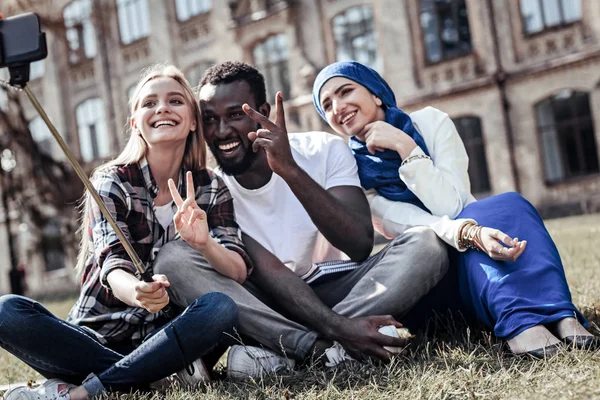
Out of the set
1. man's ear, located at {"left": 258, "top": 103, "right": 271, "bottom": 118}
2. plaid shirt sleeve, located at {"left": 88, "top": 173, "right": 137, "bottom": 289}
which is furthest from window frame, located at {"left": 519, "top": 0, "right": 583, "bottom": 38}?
plaid shirt sleeve, located at {"left": 88, "top": 173, "right": 137, "bottom": 289}

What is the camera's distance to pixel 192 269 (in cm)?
320

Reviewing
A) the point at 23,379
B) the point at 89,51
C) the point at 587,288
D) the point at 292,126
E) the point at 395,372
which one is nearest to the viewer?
the point at 395,372

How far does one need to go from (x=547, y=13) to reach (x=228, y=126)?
15.1 meters

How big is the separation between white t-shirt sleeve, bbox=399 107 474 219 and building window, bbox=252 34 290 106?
1708 centimetres

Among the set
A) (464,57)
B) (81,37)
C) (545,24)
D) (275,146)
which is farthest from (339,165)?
(81,37)

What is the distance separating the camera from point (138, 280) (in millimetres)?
2984

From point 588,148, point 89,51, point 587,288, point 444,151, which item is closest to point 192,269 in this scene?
point 444,151

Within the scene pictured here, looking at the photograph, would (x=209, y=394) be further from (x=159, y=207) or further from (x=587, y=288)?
(x=587, y=288)

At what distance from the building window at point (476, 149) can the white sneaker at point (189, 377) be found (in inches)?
612

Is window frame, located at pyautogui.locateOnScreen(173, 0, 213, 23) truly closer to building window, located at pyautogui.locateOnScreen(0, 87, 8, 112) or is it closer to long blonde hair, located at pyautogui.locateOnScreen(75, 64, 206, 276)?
building window, located at pyautogui.locateOnScreen(0, 87, 8, 112)

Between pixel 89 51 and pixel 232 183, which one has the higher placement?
pixel 89 51

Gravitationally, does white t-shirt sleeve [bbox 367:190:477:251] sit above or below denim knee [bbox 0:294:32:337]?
above

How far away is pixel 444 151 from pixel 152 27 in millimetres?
21175

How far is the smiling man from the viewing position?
319 cm
